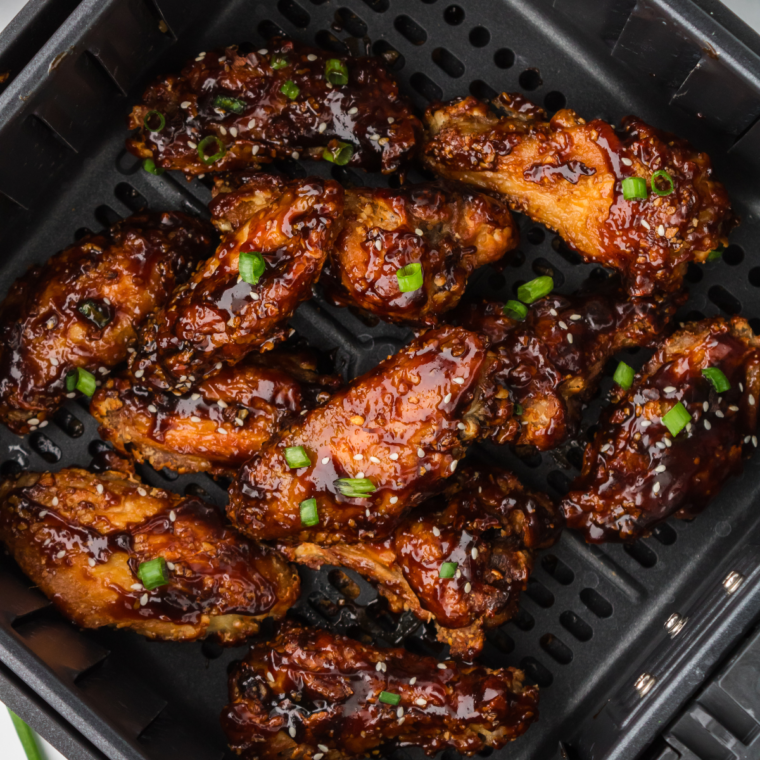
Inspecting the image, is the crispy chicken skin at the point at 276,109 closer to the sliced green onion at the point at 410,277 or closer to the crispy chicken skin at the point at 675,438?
the sliced green onion at the point at 410,277

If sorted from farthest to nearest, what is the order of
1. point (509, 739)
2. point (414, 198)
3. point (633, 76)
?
point (633, 76)
point (509, 739)
point (414, 198)

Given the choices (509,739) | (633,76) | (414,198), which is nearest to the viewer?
(414,198)

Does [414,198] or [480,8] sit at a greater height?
[480,8]

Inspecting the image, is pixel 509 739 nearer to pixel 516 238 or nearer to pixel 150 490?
Result: pixel 150 490

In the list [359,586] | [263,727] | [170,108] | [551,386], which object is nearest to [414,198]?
[551,386]

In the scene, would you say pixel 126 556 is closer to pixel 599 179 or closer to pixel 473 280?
pixel 473 280

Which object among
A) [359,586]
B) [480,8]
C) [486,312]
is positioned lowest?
[359,586]

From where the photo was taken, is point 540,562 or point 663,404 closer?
point 663,404
